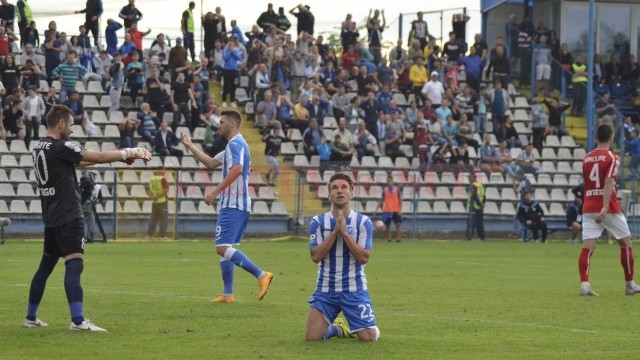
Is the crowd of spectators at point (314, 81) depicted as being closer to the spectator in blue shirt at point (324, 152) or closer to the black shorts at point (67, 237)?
the spectator in blue shirt at point (324, 152)

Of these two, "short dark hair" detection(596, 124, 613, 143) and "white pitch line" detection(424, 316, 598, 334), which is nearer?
"white pitch line" detection(424, 316, 598, 334)

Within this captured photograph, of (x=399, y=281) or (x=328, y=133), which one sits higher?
(x=328, y=133)

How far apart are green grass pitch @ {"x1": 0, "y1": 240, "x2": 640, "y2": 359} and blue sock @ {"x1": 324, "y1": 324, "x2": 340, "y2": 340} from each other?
0.15m

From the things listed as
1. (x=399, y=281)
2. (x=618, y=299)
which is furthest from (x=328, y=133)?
(x=618, y=299)

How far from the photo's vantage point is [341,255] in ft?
35.7

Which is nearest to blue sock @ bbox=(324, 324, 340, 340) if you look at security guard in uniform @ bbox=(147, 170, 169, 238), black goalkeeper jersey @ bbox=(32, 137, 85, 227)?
black goalkeeper jersey @ bbox=(32, 137, 85, 227)

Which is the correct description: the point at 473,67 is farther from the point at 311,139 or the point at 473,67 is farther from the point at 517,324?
the point at 517,324

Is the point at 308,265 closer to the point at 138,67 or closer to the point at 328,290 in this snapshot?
the point at 328,290

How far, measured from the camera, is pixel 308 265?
22562 mm

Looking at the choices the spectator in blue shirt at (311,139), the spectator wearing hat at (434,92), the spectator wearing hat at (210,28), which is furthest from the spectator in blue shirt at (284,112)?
the spectator wearing hat at (434,92)

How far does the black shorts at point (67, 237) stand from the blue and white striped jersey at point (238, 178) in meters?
3.31

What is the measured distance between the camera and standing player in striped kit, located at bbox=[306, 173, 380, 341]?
10.8 metres

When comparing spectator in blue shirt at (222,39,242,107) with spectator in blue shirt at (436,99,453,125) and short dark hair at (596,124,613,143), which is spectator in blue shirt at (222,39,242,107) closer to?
spectator in blue shirt at (436,99,453,125)

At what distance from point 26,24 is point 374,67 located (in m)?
11.2
